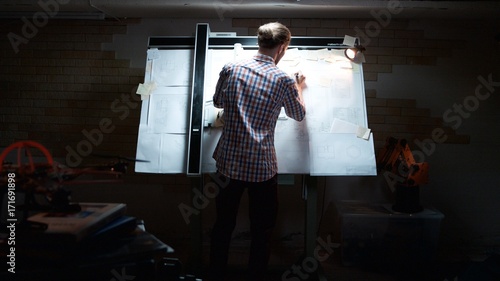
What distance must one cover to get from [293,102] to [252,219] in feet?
2.23

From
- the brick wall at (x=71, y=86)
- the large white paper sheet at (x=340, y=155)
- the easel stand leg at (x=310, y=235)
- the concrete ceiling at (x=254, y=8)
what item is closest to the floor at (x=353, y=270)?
the easel stand leg at (x=310, y=235)

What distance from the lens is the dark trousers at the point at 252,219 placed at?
6.84 feet

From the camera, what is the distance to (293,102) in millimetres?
2078

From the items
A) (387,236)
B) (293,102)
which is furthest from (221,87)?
(387,236)

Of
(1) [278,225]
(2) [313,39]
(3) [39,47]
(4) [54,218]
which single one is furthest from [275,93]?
(3) [39,47]

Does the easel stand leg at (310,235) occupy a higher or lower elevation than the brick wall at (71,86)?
lower

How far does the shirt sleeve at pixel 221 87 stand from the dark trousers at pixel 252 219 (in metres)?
0.43

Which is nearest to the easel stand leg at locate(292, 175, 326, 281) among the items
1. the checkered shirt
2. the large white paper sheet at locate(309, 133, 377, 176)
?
the large white paper sheet at locate(309, 133, 377, 176)

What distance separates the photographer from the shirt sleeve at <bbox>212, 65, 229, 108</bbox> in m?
2.05

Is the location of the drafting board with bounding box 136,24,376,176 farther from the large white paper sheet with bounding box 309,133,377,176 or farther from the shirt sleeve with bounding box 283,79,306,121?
the shirt sleeve with bounding box 283,79,306,121

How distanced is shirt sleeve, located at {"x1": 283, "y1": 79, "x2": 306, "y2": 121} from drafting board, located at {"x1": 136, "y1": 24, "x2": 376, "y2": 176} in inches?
10.4

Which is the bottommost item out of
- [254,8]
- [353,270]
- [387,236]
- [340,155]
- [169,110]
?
[353,270]

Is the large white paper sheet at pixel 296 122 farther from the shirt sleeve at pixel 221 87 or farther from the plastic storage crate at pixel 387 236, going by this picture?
the plastic storage crate at pixel 387 236

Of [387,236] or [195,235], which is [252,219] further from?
[387,236]
